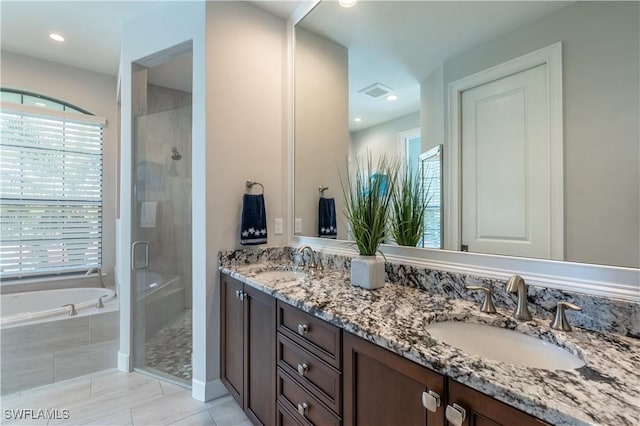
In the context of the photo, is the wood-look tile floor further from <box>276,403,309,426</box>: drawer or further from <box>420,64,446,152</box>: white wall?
<box>420,64,446,152</box>: white wall

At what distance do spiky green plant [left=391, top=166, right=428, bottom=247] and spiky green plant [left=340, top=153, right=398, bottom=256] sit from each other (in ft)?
0.13

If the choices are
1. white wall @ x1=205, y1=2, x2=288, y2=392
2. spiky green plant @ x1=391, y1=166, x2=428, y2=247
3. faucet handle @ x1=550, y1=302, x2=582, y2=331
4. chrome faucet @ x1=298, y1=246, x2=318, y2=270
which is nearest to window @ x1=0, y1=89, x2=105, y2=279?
white wall @ x1=205, y1=2, x2=288, y2=392

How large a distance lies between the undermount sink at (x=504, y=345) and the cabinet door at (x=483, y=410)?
0.19 metres

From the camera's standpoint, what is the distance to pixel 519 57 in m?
1.10

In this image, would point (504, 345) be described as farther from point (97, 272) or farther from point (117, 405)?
point (97, 272)

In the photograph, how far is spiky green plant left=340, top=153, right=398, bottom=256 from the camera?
143 centimetres

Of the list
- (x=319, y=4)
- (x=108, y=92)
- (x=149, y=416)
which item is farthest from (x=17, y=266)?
(x=319, y=4)

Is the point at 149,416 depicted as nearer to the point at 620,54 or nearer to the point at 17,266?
the point at 17,266

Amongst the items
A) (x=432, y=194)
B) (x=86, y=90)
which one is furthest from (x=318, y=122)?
(x=86, y=90)

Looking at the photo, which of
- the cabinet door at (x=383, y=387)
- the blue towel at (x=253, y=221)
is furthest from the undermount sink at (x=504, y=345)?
the blue towel at (x=253, y=221)

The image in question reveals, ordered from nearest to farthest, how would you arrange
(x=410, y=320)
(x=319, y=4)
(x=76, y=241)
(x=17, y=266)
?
(x=410, y=320), (x=319, y=4), (x=17, y=266), (x=76, y=241)

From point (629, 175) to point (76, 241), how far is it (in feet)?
14.4

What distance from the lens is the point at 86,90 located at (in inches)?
133

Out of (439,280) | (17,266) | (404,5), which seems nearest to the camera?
(439,280)
